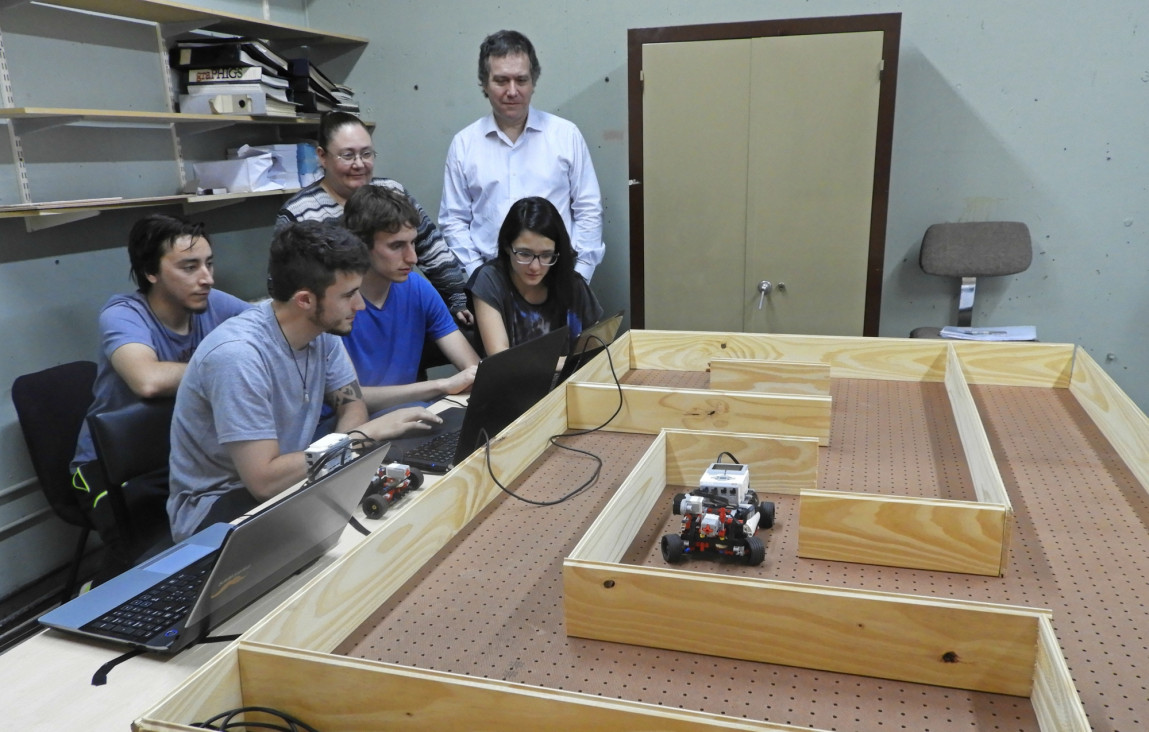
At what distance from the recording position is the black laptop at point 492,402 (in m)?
1.63

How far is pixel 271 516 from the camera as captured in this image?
114 centimetres

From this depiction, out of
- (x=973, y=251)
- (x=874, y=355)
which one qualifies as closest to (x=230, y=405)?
(x=874, y=355)

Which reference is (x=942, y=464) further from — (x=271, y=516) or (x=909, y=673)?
(x=271, y=516)

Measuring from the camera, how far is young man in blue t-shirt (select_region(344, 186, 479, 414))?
2.34 metres

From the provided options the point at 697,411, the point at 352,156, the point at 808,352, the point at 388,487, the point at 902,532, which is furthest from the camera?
the point at 352,156

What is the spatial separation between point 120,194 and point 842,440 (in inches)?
107

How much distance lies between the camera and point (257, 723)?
0.99 meters

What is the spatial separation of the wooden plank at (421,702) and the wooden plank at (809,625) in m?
0.24

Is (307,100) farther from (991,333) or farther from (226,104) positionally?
(991,333)

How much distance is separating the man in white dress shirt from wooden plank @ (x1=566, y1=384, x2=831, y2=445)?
135 cm

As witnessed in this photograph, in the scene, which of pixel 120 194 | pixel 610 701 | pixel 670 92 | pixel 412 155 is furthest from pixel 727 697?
pixel 412 155

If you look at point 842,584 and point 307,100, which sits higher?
point 307,100

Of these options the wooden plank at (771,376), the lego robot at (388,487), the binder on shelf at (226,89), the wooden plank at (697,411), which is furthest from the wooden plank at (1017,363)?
the binder on shelf at (226,89)

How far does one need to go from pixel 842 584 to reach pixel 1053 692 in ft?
1.19
